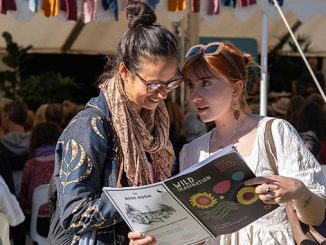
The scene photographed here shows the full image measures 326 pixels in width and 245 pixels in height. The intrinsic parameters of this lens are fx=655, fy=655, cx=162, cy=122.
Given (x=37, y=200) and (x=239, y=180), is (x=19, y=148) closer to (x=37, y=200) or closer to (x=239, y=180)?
(x=37, y=200)

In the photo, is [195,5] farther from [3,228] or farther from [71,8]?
[3,228]

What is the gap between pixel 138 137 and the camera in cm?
177

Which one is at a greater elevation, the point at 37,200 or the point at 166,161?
the point at 166,161

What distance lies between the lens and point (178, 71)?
→ 5.98ft

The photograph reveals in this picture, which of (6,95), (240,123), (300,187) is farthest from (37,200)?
(6,95)

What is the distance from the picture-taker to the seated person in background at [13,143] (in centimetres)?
424

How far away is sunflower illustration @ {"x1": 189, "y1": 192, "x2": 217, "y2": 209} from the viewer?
1633mm

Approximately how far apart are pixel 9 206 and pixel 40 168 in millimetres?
871

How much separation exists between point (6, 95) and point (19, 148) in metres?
3.51

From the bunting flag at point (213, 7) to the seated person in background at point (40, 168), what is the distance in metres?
1.34

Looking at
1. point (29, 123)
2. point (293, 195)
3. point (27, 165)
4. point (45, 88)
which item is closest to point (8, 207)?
point (27, 165)

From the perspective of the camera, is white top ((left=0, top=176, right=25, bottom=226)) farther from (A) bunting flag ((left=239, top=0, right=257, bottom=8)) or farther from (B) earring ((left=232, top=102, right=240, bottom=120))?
(A) bunting flag ((left=239, top=0, right=257, bottom=8))

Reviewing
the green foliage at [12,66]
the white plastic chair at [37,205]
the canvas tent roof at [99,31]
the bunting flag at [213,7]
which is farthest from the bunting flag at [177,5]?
the green foliage at [12,66]

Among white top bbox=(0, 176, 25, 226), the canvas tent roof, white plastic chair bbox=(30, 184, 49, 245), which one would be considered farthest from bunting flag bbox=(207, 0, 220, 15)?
the canvas tent roof
